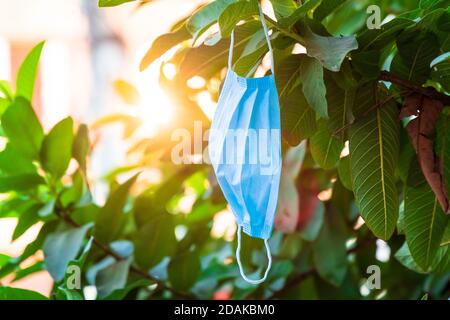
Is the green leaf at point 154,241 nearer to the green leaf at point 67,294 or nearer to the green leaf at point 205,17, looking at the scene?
the green leaf at point 67,294

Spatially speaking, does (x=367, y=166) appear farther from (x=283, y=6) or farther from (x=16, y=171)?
(x=16, y=171)

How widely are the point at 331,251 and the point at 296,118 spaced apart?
0.48 meters

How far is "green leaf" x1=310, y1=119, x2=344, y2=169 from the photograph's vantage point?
2.79 ft

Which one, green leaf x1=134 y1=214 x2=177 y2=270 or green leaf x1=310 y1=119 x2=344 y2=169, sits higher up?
green leaf x1=310 y1=119 x2=344 y2=169

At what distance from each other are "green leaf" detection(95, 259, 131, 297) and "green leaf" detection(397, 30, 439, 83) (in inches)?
22.1

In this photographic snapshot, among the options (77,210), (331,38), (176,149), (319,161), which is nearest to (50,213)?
(77,210)

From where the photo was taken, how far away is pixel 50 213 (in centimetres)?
118

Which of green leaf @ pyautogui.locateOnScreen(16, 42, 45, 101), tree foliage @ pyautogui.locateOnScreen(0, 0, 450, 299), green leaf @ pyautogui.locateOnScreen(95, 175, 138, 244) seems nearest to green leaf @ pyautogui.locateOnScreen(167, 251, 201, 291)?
tree foliage @ pyautogui.locateOnScreen(0, 0, 450, 299)

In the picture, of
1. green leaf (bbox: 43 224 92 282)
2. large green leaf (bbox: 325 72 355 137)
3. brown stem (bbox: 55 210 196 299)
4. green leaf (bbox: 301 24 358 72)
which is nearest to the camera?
green leaf (bbox: 301 24 358 72)

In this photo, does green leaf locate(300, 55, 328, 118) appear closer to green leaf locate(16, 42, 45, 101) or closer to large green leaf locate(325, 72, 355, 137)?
large green leaf locate(325, 72, 355, 137)

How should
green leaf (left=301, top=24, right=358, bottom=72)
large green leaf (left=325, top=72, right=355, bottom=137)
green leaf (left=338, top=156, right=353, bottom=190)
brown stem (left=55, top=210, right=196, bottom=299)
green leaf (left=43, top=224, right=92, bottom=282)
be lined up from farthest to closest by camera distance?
brown stem (left=55, top=210, right=196, bottom=299), green leaf (left=43, top=224, right=92, bottom=282), green leaf (left=338, top=156, right=353, bottom=190), large green leaf (left=325, top=72, right=355, bottom=137), green leaf (left=301, top=24, right=358, bottom=72)

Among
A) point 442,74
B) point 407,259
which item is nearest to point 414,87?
point 442,74

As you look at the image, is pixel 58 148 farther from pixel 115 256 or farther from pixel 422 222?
pixel 422 222

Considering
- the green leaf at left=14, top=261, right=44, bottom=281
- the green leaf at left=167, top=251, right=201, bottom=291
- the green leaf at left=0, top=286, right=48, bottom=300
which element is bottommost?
the green leaf at left=167, top=251, right=201, bottom=291
